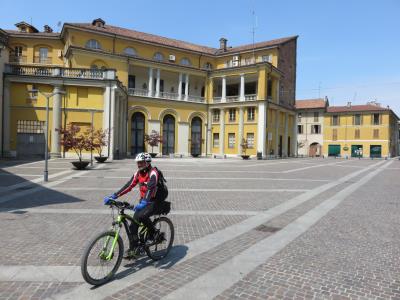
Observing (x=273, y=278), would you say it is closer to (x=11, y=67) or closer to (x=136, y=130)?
(x=11, y=67)

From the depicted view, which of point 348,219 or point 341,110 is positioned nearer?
point 348,219

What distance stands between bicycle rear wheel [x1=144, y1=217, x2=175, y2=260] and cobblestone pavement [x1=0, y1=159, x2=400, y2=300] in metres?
0.17

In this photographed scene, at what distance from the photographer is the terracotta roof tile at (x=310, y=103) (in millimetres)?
68731

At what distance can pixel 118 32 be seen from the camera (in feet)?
138

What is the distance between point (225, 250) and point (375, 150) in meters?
67.9

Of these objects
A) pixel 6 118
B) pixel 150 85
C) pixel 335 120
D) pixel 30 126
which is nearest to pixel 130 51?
pixel 150 85

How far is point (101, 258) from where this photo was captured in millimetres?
4387

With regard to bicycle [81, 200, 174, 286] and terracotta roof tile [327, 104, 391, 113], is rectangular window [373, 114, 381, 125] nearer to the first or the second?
terracotta roof tile [327, 104, 391, 113]

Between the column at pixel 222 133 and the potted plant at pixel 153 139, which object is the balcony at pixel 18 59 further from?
the column at pixel 222 133

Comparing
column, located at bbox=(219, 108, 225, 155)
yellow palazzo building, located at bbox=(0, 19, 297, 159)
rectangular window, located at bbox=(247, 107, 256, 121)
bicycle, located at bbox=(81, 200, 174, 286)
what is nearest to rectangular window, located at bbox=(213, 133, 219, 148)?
yellow palazzo building, located at bbox=(0, 19, 297, 159)

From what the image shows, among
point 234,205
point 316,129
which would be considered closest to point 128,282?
point 234,205

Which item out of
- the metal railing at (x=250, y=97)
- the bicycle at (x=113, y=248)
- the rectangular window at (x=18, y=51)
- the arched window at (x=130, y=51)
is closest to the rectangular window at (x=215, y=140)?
the metal railing at (x=250, y=97)

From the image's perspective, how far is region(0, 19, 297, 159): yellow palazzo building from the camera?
28.6m

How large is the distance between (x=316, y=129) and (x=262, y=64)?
33350 mm
